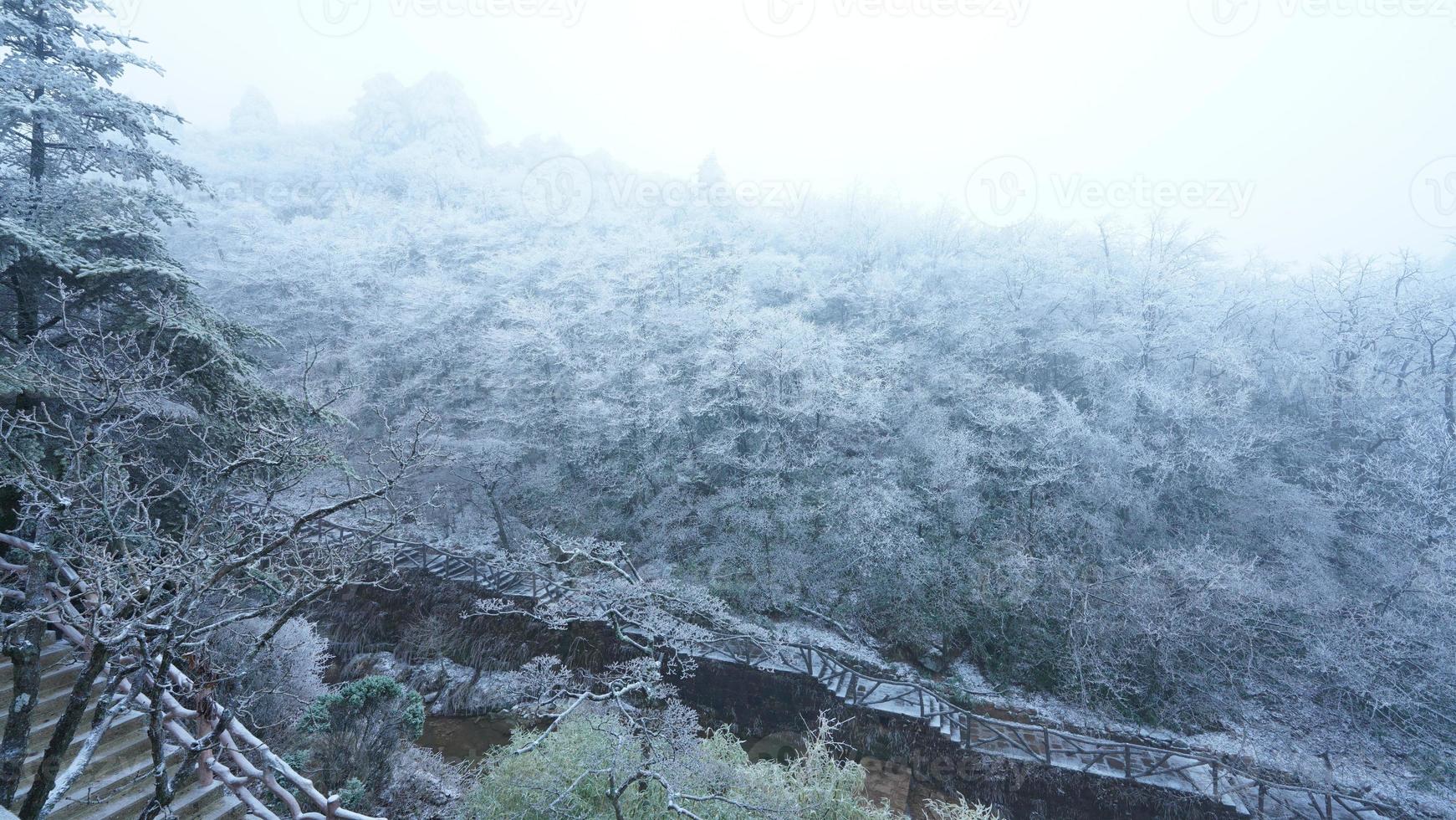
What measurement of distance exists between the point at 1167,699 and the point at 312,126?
39.2m

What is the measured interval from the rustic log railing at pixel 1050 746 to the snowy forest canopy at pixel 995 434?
3.67 feet

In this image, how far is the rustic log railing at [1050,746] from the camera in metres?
7.91

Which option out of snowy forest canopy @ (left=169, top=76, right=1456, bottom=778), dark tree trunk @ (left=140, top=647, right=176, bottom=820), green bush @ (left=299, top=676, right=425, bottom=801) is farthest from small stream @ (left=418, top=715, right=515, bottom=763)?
dark tree trunk @ (left=140, top=647, right=176, bottom=820)

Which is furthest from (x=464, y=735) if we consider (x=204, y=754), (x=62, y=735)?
(x=62, y=735)

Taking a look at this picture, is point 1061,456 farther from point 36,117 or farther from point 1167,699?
point 36,117

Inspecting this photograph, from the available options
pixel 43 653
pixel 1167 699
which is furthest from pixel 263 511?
pixel 1167 699

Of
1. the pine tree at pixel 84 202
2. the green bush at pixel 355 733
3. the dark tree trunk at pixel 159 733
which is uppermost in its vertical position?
the pine tree at pixel 84 202

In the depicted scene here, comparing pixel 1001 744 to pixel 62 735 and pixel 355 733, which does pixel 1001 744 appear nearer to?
pixel 355 733

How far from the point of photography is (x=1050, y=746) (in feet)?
28.6

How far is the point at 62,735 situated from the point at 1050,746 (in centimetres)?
1097

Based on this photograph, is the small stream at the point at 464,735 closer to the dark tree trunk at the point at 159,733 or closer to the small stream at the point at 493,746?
the small stream at the point at 493,746

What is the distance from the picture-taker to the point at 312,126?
93.0ft

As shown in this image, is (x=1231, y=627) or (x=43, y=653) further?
(x=1231, y=627)

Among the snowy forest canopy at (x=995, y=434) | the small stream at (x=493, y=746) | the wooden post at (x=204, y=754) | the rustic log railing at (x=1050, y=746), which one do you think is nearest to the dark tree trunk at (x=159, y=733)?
the wooden post at (x=204, y=754)
